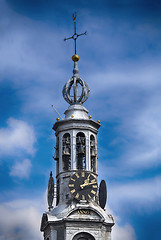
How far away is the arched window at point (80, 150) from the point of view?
205ft

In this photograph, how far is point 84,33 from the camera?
67.0 m

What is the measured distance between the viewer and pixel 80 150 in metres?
62.5

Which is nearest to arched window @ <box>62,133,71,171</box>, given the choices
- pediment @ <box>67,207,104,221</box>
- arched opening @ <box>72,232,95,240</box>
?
pediment @ <box>67,207,104,221</box>

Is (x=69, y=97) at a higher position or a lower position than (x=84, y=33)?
lower

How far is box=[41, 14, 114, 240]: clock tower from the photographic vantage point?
59.2 meters

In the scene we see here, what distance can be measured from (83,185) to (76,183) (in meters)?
0.68

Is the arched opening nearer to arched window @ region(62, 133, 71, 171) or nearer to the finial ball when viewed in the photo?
arched window @ region(62, 133, 71, 171)

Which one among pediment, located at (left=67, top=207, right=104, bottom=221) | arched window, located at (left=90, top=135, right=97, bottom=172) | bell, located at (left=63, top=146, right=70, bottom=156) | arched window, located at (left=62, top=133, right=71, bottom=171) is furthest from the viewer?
arched window, located at (left=90, top=135, right=97, bottom=172)

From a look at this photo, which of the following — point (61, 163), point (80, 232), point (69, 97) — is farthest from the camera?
point (69, 97)

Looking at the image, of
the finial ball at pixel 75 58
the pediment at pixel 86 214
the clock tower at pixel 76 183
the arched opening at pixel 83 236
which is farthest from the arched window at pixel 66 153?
the finial ball at pixel 75 58

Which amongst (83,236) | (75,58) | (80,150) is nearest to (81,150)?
(80,150)

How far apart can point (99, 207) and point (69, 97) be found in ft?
40.0

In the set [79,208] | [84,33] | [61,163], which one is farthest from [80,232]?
[84,33]

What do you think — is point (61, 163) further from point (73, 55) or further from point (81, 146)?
point (73, 55)
